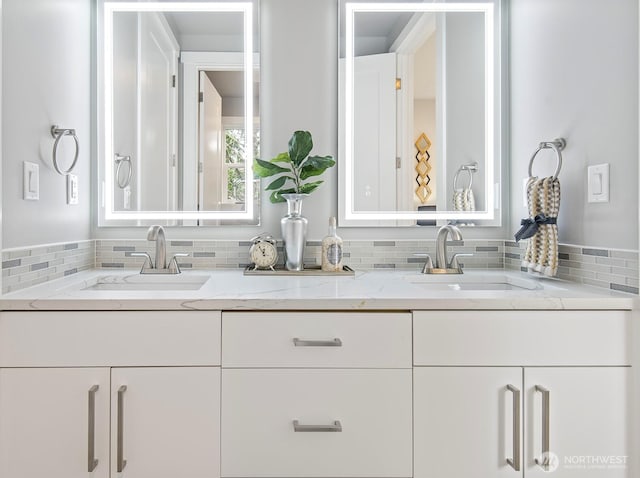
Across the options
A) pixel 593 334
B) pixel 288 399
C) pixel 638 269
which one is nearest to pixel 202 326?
pixel 288 399

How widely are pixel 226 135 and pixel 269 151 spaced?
18 cm

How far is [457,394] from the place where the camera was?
1.20 m

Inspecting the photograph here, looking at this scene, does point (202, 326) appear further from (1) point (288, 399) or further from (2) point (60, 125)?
(2) point (60, 125)

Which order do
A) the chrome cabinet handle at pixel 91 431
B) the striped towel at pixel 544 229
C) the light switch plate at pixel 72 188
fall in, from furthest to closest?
the light switch plate at pixel 72 188 < the striped towel at pixel 544 229 < the chrome cabinet handle at pixel 91 431

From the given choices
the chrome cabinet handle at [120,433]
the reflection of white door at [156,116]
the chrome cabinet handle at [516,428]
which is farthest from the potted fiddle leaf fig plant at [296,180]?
the chrome cabinet handle at [516,428]

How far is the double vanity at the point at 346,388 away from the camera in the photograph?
3.87 ft

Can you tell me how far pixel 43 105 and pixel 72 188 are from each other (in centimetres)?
31

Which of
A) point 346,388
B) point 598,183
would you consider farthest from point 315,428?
point 598,183

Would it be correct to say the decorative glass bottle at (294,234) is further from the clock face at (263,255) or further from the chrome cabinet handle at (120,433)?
the chrome cabinet handle at (120,433)

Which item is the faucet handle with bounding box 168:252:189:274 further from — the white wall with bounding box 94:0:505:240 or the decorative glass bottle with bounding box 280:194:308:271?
the decorative glass bottle with bounding box 280:194:308:271

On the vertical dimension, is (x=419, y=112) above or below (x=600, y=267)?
above

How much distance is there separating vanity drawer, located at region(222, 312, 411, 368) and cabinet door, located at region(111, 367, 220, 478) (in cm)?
10

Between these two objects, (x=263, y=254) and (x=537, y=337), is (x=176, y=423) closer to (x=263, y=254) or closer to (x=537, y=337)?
(x=263, y=254)

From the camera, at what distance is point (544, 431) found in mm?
1190
